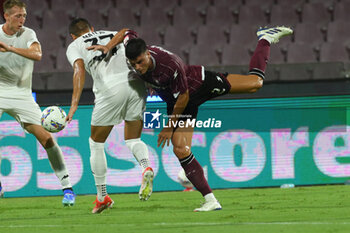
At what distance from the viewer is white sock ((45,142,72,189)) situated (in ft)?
23.1

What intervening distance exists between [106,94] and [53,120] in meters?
0.57

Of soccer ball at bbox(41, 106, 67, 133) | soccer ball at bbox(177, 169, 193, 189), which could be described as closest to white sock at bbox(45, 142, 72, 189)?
soccer ball at bbox(41, 106, 67, 133)

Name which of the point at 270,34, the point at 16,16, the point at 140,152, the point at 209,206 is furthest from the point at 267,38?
the point at 16,16

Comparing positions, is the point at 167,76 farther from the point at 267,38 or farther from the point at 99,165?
Result: the point at 267,38

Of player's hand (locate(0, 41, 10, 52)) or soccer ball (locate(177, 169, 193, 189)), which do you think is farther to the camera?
soccer ball (locate(177, 169, 193, 189))

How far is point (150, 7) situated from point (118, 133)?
4.69m

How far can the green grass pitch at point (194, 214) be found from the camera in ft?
16.1

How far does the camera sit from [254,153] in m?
9.19

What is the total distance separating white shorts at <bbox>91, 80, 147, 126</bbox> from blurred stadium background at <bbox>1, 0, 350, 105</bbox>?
5300mm

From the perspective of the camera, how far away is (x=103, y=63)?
6492 millimetres

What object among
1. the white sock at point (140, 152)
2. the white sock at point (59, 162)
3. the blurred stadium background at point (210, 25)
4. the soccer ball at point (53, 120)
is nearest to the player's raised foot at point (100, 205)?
the white sock at point (140, 152)

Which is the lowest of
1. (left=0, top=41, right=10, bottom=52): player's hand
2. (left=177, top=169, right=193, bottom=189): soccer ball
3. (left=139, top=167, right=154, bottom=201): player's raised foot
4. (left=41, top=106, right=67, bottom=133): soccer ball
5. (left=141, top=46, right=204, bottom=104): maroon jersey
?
(left=139, top=167, right=154, bottom=201): player's raised foot

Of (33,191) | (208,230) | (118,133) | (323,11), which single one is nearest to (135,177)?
(118,133)

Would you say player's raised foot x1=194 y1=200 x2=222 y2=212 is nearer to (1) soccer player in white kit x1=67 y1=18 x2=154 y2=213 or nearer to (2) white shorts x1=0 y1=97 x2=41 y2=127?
(1) soccer player in white kit x1=67 y1=18 x2=154 y2=213
